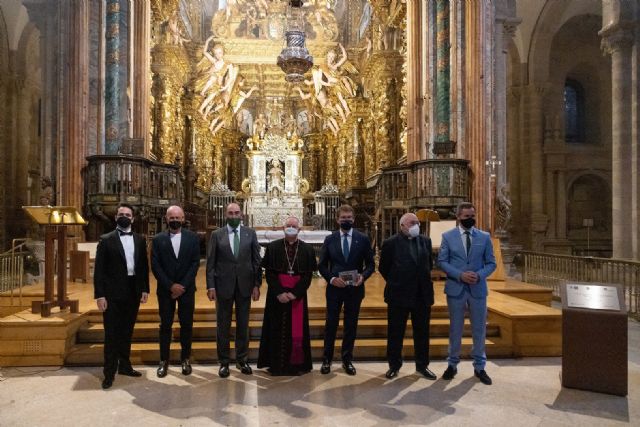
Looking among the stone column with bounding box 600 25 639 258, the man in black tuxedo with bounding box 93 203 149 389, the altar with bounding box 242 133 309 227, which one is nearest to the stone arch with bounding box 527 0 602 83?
the stone column with bounding box 600 25 639 258

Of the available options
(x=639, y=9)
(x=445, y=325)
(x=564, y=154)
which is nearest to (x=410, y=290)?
(x=445, y=325)

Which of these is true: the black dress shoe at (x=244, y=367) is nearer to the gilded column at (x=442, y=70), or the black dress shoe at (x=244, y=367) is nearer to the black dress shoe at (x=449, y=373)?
the black dress shoe at (x=449, y=373)

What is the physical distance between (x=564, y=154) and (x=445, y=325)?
59.9 ft

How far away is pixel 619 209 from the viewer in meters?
14.1

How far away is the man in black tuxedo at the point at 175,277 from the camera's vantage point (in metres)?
5.45

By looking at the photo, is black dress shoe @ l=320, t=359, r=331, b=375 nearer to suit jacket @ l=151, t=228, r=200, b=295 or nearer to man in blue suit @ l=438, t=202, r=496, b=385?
man in blue suit @ l=438, t=202, r=496, b=385

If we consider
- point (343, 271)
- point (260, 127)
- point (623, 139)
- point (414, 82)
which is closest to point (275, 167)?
point (260, 127)

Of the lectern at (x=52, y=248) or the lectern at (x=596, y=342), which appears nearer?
the lectern at (x=596, y=342)

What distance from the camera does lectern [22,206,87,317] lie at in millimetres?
6168

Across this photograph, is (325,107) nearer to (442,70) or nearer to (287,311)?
(442,70)

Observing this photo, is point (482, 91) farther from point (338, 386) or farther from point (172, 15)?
point (172, 15)

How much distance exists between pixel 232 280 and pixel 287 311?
0.70 meters

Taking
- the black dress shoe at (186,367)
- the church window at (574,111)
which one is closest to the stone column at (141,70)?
the black dress shoe at (186,367)

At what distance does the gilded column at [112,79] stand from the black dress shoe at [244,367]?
9179 millimetres
